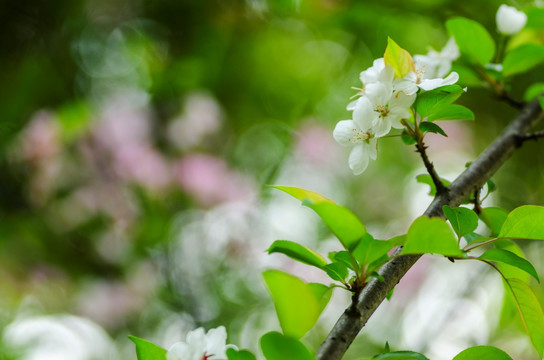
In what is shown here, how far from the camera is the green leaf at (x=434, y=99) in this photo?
0.35 m

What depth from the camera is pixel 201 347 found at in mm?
330

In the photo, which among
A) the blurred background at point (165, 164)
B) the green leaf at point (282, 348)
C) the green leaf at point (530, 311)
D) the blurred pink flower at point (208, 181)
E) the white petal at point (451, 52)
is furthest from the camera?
the blurred pink flower at point (208, 181)

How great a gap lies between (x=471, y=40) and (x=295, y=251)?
1.08 ft

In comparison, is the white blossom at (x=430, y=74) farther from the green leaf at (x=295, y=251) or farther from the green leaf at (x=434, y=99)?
the green leaf at (x=295, y=251)

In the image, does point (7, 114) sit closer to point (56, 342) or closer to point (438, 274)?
point (56, 342)

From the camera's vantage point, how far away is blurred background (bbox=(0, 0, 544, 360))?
1530 mm

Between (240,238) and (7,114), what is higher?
(7,114)

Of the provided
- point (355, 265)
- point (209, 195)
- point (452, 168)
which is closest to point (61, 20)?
point (209, 195)

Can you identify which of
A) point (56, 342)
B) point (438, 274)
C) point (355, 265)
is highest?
point (355, 265)

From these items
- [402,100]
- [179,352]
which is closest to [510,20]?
[402,100]

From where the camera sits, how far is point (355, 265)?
12.5 inches

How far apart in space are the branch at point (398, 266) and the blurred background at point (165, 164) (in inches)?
41.0

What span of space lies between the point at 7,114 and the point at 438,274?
1508mm

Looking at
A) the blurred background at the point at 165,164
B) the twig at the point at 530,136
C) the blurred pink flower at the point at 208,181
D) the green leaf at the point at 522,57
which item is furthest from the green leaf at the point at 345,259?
the blurred pink flower at the point at 208,181
